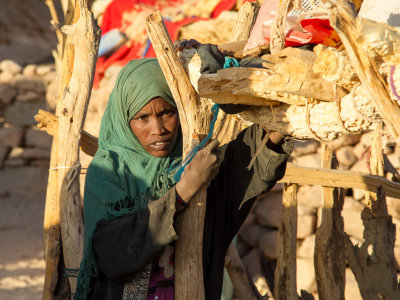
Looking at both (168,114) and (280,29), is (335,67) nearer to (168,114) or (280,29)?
(280,29)

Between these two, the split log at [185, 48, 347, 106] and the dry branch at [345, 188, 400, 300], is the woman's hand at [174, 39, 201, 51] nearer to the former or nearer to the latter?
the split log at [185, 48, 347, 106]

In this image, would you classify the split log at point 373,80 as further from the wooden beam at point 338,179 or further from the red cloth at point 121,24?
the red cloth at point 121,24

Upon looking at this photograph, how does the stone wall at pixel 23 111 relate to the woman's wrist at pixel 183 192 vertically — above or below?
above

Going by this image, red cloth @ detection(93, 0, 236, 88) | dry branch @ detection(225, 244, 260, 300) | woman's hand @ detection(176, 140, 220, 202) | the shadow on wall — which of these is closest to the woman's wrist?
woman's hand @ detection(176, 140, 220, 202)

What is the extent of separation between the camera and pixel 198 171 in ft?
6.76

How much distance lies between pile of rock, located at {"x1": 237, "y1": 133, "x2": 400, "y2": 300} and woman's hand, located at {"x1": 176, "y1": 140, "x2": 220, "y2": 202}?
12.0ft

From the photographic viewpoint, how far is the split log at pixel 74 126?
3227mm

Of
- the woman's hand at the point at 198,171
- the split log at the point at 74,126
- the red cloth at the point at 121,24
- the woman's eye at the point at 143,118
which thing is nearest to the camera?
the woman's hand at the point at 198,171

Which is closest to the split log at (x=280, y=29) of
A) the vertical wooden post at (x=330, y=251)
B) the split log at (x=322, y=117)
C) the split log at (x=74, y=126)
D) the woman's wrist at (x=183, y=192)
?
the split log at (x=322, y=117)

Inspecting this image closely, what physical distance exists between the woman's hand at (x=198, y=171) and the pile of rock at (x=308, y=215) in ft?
12.0

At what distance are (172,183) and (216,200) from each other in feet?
0.70

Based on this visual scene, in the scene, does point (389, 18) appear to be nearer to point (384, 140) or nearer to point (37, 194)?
point (384, 140)

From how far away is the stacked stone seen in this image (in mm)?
A: 9641

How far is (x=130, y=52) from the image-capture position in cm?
686
